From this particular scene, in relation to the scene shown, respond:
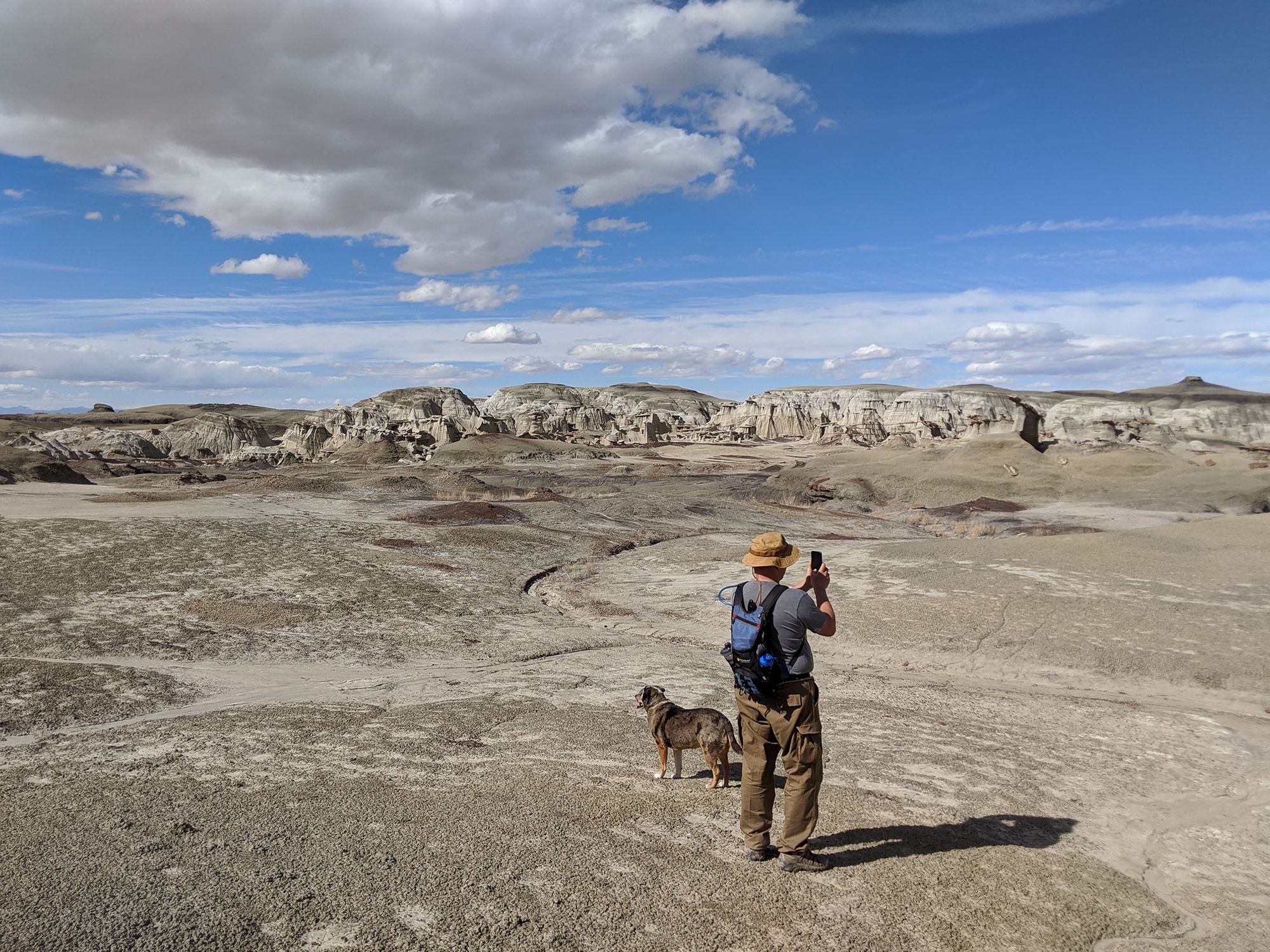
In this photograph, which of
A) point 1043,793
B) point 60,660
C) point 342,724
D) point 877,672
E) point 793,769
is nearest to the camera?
point 793,769

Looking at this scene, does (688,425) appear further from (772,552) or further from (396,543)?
(772,552)

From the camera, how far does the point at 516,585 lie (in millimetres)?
19891

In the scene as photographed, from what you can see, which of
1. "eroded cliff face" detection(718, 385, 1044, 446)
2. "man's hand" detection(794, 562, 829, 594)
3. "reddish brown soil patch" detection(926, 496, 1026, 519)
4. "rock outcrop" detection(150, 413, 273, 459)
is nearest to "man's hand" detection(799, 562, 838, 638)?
"man's hand" detection(794, 562, 829, 594)

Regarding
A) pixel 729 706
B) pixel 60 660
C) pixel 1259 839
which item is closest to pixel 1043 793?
pixel 1259 839

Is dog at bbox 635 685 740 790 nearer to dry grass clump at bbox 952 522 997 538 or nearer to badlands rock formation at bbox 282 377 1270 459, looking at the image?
dry grass clump at bbox 952 522 997 538

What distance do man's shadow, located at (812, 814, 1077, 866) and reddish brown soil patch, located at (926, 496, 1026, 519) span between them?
2975cm

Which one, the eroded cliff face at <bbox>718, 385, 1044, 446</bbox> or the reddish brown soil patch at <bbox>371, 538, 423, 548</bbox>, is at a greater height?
the eroded cliff face at <bbox>718, 385, 1044, 446</bbox>

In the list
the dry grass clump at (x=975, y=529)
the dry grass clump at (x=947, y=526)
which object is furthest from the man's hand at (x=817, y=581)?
the dry grass clump at (x=975, y=529)

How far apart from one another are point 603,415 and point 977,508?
100.0m

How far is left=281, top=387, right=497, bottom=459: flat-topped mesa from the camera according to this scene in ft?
272

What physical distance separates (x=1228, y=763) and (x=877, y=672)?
16.0 ft

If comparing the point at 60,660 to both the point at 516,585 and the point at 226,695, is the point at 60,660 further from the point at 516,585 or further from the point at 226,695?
the point at 516,585

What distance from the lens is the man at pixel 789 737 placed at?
5090mm

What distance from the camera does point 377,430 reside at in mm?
91938
